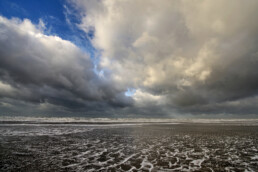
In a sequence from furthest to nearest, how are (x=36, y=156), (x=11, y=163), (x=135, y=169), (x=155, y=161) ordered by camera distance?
1. (x=36, y=156)
2. (x=155, y=161)
3. (x=11, y=163)
4. (x=135, y=169)

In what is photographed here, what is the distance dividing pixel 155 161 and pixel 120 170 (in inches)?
107

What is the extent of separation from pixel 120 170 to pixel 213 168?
5196 mm

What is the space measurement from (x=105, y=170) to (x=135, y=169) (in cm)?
164

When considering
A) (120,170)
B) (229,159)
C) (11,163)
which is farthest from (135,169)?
(11,163)

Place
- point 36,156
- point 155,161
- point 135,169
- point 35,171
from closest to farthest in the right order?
point 35,171
point 135,169
point 155,161
point 36,156

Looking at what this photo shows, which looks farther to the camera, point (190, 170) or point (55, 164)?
point (55, 164)

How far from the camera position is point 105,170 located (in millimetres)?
7707

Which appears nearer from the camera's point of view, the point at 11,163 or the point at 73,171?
the point at 73,171

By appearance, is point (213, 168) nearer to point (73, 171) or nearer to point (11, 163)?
point (73, 171)

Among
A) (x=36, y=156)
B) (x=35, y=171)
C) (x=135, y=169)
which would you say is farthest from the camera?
(x=36, y=156)

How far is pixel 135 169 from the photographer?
25.9 ft

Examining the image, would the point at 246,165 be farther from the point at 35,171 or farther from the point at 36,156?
the point at 36,156

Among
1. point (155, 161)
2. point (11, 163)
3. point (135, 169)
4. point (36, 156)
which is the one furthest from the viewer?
point (36, 156)

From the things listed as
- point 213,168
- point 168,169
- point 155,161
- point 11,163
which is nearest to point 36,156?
point 11,163
